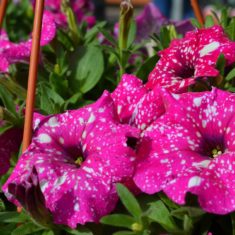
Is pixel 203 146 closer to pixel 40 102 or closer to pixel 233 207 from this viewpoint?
pixel 233 207

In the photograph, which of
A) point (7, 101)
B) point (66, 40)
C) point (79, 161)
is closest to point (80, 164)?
point (79, 161)

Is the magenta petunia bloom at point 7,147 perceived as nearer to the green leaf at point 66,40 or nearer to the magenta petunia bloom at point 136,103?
the magenta petunia bloom at point 136,103

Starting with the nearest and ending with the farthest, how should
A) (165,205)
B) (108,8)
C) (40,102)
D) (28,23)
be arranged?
(165,205)
(40,102)
(28,23)
(108,8)


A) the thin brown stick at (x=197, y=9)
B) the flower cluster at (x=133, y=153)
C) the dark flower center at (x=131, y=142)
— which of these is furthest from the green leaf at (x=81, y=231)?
the thin brown stick at (x=197, y=9)

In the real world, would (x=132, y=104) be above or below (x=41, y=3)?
below

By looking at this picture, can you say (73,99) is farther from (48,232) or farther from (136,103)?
(48,232)

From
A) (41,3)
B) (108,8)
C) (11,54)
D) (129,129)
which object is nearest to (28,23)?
(11,54)

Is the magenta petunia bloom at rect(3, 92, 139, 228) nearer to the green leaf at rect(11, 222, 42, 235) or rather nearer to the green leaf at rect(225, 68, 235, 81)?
the green leaf at rect(11, 222, 42, 235)
